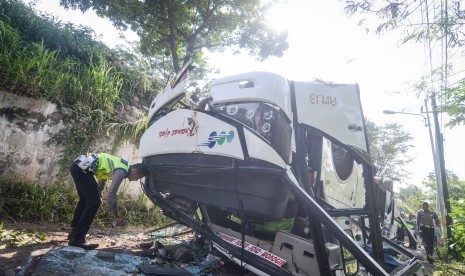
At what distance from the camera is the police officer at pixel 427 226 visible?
8.20 meters

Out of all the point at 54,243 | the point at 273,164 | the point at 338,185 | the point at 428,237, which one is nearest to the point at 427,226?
the point at 428,237

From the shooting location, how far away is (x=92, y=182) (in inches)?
138

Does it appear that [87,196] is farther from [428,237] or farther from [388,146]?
[388,146]

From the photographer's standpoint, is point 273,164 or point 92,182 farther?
point 92,182

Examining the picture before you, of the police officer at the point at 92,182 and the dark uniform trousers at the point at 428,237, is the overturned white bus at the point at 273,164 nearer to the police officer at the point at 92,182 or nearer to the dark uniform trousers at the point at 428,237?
the police officer at the point at 92,182

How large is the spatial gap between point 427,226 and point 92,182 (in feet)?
31.0

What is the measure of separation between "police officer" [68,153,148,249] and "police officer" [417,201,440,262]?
898 centimetres

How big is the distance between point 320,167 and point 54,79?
5.12 meters

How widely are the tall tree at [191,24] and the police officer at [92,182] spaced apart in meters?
4.69

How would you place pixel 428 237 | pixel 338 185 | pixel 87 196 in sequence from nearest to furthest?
pixel 338 185
pixel 87 196
pixel 428 237

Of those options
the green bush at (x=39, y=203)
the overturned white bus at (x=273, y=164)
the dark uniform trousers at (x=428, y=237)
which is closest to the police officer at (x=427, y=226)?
the dark uniform trousers at (x=428, y=237)

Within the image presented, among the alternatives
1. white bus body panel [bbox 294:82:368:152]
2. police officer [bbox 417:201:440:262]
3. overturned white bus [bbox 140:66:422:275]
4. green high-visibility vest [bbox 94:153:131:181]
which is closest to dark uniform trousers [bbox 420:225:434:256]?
police officer [bbox 417:201:440:262]

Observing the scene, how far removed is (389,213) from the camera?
5.05 metres

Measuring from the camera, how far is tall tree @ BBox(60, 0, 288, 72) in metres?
7.35
